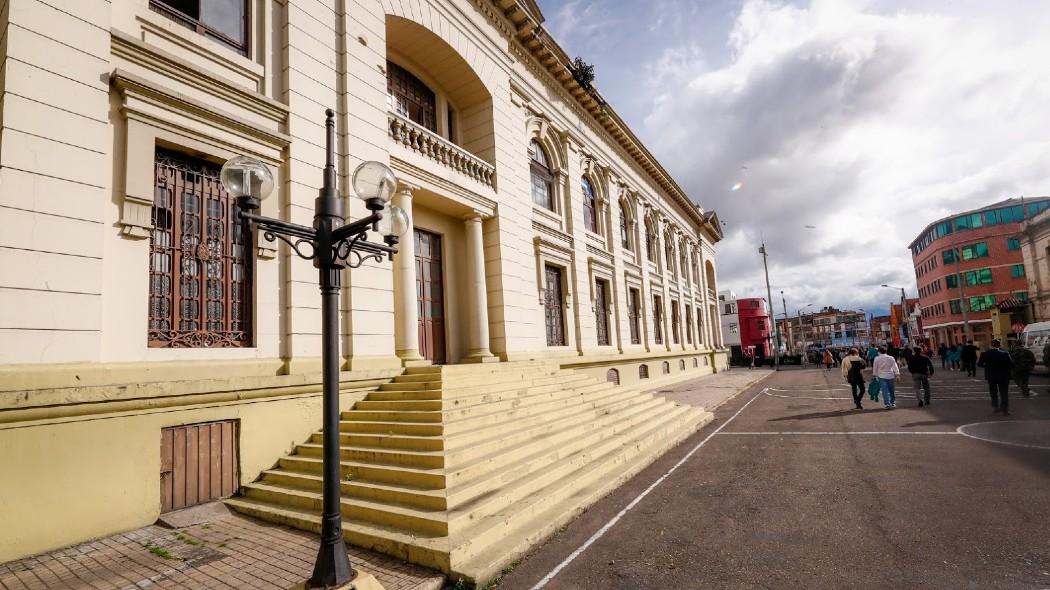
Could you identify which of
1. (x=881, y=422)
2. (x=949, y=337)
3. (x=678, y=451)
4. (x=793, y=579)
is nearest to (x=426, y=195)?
(x=678, y=451)

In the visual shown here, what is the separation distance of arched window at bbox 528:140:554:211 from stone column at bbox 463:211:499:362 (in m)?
4.12

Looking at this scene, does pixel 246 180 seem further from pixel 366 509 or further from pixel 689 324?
pixel 689 324

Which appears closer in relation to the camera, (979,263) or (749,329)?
(979,263)

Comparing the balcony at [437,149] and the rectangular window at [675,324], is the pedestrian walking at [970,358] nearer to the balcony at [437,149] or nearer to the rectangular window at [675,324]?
the rectangular window at [675,324]

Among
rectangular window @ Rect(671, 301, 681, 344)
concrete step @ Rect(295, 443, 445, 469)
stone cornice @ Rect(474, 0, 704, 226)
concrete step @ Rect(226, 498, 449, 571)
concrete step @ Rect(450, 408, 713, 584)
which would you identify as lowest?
concrete step @ Rect(450, 408, 713, 584)

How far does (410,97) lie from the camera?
12.3m

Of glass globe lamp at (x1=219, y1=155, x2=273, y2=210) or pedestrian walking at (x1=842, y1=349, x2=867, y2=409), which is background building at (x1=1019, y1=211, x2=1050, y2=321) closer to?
pedestrian walking at (x1=842, y1=349, x2=867, y2=409)

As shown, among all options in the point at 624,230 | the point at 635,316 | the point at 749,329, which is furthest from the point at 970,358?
the point at 749,329

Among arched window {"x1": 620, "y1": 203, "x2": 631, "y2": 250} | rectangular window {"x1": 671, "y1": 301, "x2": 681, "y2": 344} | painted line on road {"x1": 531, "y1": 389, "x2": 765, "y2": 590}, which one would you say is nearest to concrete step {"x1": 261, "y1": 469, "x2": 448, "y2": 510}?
painted line on road {"x1": 531, "y1": 389, "x2": 765, "y2": 590}

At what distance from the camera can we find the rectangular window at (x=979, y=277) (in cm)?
5006

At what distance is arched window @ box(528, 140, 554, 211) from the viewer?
15914mm

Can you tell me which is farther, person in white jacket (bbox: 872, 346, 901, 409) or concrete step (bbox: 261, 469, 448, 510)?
person in white jacket (bbox: 872, 346, 901, 409)

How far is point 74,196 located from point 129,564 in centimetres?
417

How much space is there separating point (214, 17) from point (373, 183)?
6289 mm
